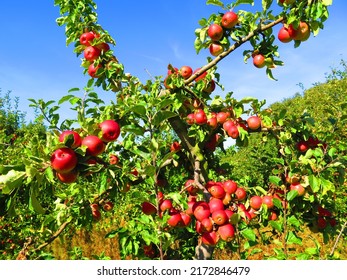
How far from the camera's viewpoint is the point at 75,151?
1806mm

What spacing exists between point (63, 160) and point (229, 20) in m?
1.62

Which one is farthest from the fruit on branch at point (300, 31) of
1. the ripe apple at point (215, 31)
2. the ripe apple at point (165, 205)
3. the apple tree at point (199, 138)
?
the ripe apple at point (165, 205)

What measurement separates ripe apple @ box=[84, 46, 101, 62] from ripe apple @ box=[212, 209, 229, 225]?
167cm

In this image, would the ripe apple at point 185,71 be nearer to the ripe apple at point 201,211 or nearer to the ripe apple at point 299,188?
the ripe apple at point 201,211

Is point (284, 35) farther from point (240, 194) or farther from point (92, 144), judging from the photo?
point (92, 144)

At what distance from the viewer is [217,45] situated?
2629 millimetres

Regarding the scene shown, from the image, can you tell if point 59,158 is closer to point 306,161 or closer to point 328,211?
point 306,161

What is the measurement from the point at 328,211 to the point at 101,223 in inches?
290

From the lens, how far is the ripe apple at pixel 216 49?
8.61ft

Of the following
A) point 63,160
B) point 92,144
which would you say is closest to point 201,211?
point 92,144

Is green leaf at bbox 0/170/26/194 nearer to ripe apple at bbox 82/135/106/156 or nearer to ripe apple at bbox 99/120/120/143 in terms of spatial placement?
ripe apple at bbox 82/135/106/156

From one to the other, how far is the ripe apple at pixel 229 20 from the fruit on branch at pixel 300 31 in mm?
409

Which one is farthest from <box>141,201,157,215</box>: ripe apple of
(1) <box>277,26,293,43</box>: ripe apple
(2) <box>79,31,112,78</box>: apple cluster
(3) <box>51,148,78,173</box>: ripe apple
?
(1) <box>277,26,293,43</box>: ripe apple
